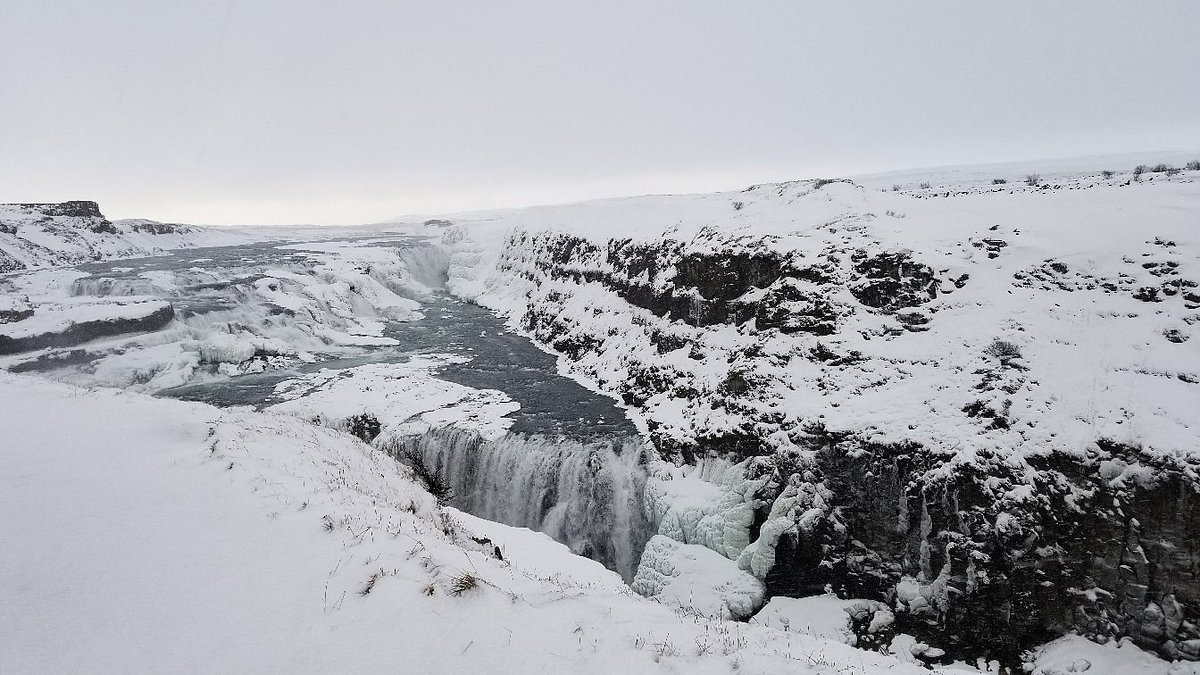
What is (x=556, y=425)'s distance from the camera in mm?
20938

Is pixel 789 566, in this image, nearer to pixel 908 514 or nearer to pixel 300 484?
pixel 908 514

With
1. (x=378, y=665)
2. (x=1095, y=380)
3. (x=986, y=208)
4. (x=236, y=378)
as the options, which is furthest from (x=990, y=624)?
(x=236, y=378)

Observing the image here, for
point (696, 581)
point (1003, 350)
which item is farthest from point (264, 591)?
point (1003, 350)

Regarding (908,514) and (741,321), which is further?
(741,321)

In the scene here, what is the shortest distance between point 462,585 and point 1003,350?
50.4ft

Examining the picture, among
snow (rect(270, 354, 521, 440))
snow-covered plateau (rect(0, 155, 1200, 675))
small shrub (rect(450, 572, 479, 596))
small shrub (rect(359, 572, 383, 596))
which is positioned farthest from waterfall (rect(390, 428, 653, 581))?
small shrub (rect(359, 572, 383, 596))

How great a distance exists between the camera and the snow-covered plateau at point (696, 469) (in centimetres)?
530

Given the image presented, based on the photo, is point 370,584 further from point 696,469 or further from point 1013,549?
point 696,469

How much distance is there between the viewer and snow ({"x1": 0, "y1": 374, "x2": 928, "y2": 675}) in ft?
15.1

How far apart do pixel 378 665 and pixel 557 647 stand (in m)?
1.58

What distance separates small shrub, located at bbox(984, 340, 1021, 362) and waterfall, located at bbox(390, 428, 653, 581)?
10.7 meters

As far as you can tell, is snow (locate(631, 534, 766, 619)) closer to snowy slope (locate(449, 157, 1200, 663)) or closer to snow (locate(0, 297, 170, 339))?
snowy slope (locate(449, 157, 1200, 663))

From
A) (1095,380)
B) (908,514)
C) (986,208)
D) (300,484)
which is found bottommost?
(908,514)

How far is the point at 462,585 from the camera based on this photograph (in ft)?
18.2
